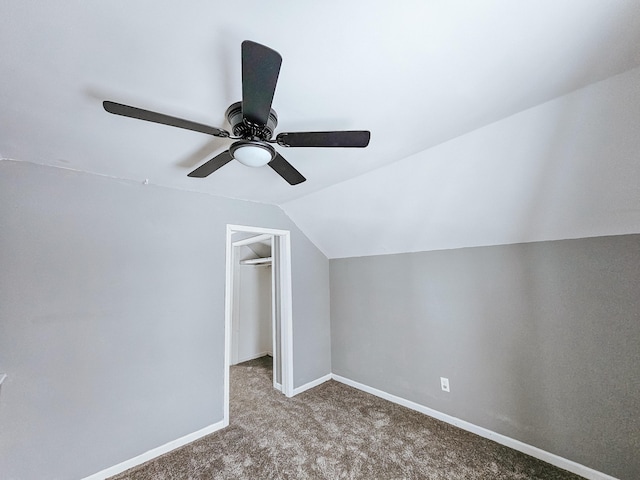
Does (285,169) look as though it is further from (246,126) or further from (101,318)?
(101,318)

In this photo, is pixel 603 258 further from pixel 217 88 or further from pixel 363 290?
pixel 217 88

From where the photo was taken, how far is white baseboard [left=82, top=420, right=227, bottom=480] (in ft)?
6.54

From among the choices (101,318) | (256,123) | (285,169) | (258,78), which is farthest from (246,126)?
(101,318)

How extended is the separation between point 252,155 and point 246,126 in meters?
0.16

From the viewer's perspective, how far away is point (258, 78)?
93 centimetres

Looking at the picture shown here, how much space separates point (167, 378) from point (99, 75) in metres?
2.30

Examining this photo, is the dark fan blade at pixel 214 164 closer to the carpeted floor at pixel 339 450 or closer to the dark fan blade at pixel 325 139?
the dark fan blade at pixel 325 139

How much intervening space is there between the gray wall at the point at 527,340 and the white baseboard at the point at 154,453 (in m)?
1.86

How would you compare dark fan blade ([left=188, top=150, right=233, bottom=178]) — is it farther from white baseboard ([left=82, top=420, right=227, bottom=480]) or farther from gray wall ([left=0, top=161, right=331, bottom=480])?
white baseboard ([left=82, top=420, right=227, bottom=480])

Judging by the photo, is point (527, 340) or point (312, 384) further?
point (312, 384)

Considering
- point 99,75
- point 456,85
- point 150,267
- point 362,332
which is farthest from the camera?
point 362,332

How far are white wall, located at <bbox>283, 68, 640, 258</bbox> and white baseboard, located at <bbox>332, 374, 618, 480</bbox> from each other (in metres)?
1.63

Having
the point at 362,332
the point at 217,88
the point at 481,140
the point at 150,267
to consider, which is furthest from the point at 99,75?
the point at 362,332

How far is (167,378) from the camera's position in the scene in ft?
7.69
